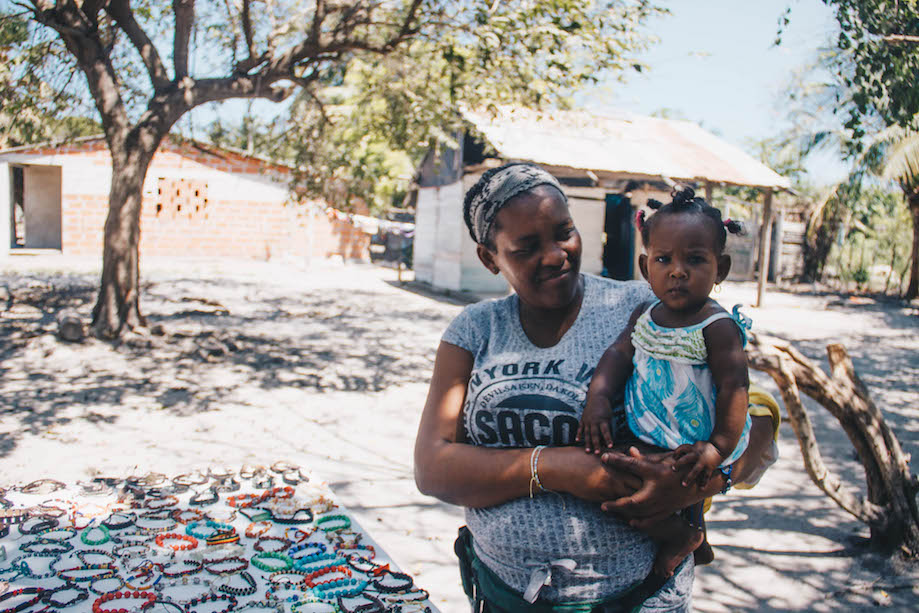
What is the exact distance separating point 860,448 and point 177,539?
12.2 ft

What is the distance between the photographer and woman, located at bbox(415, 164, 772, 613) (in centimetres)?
162

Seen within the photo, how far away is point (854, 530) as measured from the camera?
462 centimetres

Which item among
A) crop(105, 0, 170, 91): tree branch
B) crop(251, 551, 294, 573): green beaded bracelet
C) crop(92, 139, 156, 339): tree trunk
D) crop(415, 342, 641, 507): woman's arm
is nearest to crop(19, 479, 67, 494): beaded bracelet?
crop(251, 551, 294, 573): green beaded bracelet

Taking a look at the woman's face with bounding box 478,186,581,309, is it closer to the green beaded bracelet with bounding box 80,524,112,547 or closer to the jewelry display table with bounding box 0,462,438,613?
the jewelry display table with bounding box 0,462,438,613

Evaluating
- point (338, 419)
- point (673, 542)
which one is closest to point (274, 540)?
point (673, 542)

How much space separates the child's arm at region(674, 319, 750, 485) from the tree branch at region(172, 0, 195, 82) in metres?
9.63

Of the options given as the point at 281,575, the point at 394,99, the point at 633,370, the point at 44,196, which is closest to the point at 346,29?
the point at 394,99

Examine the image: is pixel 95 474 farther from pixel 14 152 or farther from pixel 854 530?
pixel 14 152

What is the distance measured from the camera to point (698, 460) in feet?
5.30

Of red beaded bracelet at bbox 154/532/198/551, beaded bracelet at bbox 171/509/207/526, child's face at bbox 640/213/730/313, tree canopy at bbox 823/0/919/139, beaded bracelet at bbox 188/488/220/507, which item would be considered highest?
tree canopy at bbox 823/0/919/139

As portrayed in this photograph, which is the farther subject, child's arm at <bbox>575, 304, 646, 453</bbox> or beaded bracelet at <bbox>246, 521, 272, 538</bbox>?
beaded bracelet at <bbox>246, 521, 272, 538</bbox>

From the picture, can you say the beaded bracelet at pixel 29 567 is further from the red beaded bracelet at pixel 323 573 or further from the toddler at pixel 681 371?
the toddler at pixel 681 371

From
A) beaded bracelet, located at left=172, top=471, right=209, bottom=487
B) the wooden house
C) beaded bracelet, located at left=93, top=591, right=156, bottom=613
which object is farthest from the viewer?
the wooden house

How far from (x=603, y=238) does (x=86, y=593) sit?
580 inches
